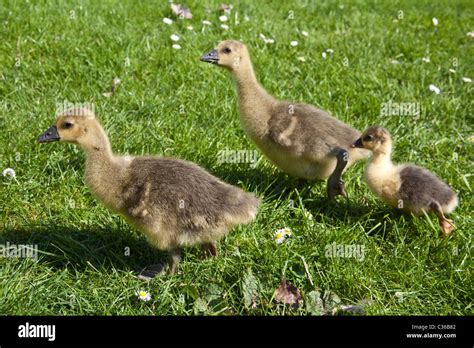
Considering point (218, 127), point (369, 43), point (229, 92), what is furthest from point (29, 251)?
point (369, 43)

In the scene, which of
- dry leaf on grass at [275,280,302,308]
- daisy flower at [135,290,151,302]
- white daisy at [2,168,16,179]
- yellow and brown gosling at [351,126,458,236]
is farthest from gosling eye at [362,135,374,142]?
white daisy at [2,168,16,179]

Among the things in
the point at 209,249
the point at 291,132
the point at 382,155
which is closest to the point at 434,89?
the point at 382,155

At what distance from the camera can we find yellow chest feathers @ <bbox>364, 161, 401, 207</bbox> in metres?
4.63

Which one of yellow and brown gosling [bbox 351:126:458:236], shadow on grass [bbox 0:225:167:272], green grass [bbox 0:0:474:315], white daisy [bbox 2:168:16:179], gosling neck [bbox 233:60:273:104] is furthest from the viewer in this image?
gosling neck [bbox 233:60:273:104]

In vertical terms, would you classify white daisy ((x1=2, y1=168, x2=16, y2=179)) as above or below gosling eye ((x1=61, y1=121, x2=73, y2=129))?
below

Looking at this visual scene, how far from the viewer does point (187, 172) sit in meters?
4.05

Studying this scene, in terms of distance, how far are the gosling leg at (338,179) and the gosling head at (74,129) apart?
71.7 inches

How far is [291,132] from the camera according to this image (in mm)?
4824

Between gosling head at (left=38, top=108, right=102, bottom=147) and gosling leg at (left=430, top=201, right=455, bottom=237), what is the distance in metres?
2.44

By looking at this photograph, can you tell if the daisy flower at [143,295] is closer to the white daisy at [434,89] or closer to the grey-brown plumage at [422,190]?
the grey-brown plumage at [422,190]

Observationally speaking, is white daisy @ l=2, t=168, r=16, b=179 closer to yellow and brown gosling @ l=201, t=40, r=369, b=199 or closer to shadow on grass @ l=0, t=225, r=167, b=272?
shadow on grass @ l=0, t=225, r=167, b=272

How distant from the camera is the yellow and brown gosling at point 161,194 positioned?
3906mm

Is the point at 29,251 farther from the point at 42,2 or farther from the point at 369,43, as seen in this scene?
the point at 369,43

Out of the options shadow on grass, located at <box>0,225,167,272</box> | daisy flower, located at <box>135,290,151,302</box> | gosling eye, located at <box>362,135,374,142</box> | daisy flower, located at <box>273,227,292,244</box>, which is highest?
gosling eye, located at <box>362,135,374,142</box>
